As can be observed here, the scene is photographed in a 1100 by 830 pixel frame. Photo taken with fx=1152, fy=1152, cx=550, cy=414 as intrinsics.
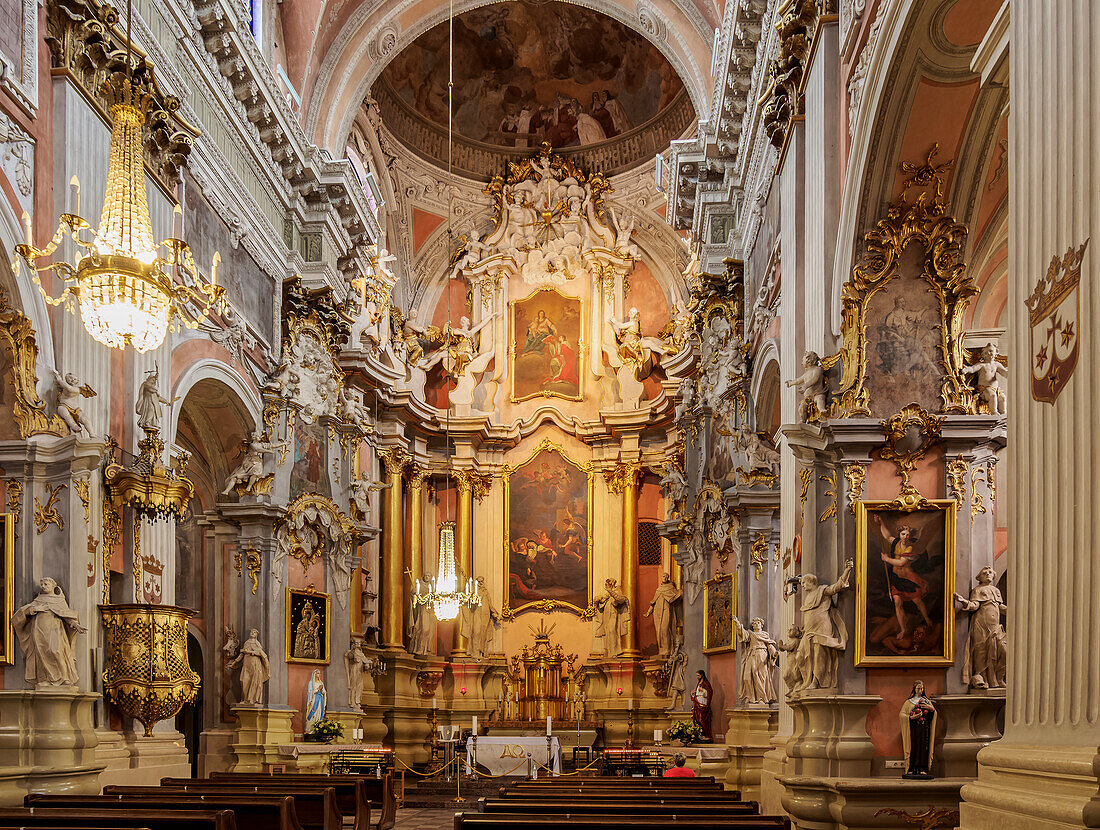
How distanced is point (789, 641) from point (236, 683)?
30.7ft

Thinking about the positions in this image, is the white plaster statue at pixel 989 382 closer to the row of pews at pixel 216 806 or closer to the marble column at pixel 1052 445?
the marble column at pixel 1052 445

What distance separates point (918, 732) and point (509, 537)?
17.2 m

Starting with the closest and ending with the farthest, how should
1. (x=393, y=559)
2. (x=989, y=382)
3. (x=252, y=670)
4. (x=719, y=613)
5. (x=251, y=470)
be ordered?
1. (x=989, y=382)
2. (x=252, y=670)
3. (x=251, y=470)
4. (x=719, y=613)
5. (x=393, y=559)

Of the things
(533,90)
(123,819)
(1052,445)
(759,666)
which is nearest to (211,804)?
(123,819)

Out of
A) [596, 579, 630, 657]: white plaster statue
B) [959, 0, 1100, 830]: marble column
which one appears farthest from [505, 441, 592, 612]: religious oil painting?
[959, 0, 1100, 830]: marble column

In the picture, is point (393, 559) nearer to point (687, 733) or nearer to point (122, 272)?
point (687, 733)

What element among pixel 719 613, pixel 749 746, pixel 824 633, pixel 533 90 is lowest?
pixel 749 746

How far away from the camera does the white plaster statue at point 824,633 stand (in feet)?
29.7

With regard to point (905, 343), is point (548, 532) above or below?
below

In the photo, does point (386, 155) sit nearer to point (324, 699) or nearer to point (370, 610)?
point (370, 610)

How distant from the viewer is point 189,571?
17.6m

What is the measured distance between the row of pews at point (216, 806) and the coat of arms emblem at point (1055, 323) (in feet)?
17.1

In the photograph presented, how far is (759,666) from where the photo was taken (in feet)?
46.8

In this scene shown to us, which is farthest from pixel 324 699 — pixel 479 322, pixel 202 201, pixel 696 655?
pixel 479 322
